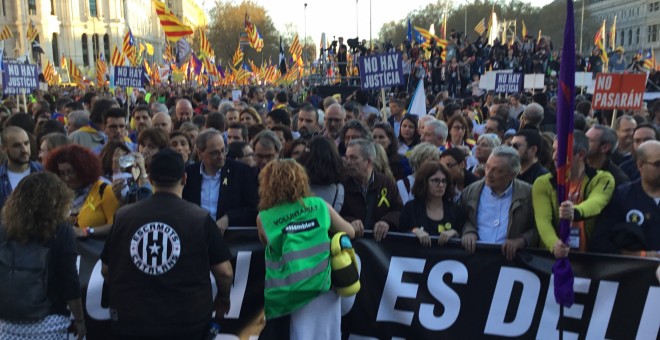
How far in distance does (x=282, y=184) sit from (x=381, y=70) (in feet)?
21.5

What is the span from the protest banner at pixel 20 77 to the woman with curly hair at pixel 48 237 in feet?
35.8

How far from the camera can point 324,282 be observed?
14.2 feet

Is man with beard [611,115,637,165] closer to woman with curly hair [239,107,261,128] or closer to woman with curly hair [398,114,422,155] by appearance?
woman with curly hair [398,114,422,155]

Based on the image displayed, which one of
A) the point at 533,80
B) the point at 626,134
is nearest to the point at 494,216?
the point at 626,134

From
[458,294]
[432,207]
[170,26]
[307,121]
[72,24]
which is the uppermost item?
[72,24]

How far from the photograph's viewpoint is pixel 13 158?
6.02 metres

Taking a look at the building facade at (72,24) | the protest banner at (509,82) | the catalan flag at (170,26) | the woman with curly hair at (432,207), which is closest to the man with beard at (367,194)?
the woman with curly hair at (432,207)

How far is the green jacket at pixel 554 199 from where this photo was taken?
15.1 ft

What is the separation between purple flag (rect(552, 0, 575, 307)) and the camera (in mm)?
4039

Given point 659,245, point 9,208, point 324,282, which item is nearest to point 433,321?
point 324,282

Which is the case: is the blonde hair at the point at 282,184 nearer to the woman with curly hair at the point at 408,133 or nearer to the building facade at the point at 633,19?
the woman with curly hair at the point at 408,133

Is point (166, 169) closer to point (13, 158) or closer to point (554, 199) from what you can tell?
point (554, 199)

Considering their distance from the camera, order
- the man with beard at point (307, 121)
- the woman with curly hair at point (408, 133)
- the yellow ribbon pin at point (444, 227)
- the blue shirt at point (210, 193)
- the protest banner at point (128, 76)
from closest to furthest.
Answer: the yellow ribbon pin at point (444, 227), the blue shirt at point (210, 193), the woman with curly hair at point (408, 133), the man with beard at point (307, 121), the protest banner at point (128, 76)

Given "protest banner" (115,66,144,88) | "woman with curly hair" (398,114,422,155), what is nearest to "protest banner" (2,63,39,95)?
"protest banner" (115,66,144,88)
